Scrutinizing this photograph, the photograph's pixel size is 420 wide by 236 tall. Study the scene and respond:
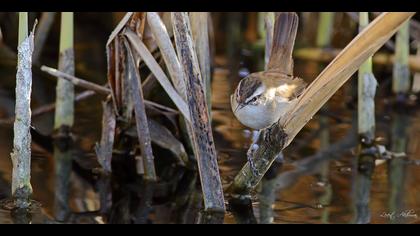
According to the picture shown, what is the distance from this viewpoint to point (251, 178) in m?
2.82

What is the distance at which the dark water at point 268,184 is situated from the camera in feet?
9.98

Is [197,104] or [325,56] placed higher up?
[325,56]

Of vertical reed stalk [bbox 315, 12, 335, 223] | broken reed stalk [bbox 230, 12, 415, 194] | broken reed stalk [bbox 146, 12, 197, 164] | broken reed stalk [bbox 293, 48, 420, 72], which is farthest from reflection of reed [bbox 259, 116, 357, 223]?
broken reed stalk [bbox 293, 48, 420, 72]

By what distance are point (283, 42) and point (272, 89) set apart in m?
0.27

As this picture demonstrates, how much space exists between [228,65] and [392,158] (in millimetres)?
1653

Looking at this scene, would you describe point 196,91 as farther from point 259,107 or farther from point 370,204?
point 370,204

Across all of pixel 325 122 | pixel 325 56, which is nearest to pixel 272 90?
pixel 325 122

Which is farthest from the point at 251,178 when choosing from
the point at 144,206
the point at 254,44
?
the point at 254,44

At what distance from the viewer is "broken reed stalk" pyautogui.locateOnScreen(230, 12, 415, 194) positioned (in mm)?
2320

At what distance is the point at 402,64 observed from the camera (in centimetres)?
435

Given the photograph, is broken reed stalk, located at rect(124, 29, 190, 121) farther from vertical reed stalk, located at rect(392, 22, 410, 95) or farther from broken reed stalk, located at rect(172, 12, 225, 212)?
vertical reed stalk, located at rect(392, 22, 410, 95)

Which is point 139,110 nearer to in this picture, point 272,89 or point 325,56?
point 272,89

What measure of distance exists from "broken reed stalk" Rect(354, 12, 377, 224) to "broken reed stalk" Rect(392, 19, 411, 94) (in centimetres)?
69

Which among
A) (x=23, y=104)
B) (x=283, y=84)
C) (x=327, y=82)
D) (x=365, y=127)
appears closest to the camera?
(x=327, y=82)
